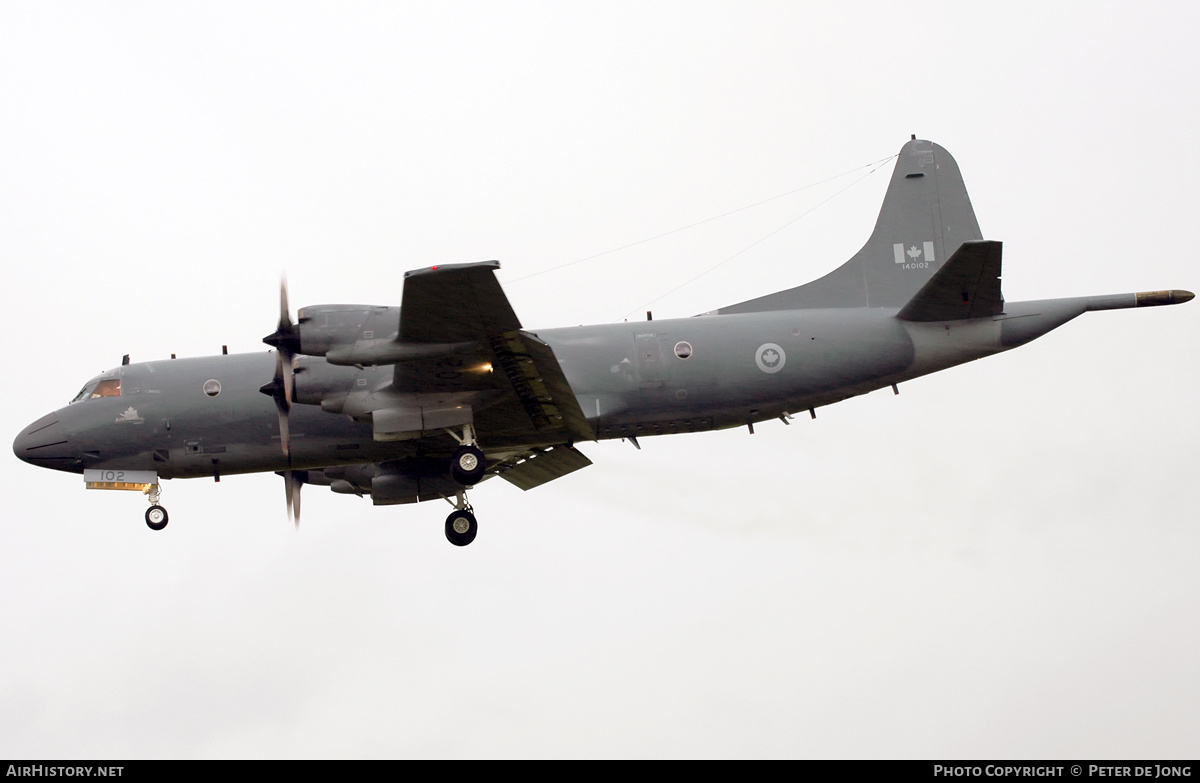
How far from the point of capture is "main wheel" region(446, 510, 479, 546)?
26.1 m

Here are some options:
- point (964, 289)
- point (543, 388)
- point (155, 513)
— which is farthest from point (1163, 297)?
point (155, 513)

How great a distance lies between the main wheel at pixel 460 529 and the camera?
26.1 m

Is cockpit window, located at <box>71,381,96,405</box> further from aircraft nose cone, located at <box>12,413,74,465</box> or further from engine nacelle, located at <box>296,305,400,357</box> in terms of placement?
engine nacelle, located at <box>296,305,400,357</box>

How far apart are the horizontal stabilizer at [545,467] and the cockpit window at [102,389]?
24.7 ft

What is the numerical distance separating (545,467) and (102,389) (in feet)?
27.6

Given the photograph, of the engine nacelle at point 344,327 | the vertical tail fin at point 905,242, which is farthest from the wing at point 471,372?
the vertical tail fin at point 905,242

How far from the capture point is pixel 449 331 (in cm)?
2133

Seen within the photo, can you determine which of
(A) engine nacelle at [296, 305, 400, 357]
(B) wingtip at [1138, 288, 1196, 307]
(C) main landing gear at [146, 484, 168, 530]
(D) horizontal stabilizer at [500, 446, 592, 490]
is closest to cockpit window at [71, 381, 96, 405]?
(C) main landing gear at [146, 484, 168, 530]

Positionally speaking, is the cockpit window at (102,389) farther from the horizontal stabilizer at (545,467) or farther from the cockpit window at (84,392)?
the horizontal stabilizer at (545,467)

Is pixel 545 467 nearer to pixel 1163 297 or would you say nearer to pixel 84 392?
pixel 84 392

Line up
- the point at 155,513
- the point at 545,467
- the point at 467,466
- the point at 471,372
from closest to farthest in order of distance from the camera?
the point at 471,372 → the point at 467,466 → the point at 155,513 → the point at 545,467

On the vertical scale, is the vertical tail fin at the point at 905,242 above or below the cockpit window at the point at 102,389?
above

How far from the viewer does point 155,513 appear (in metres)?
24.2
